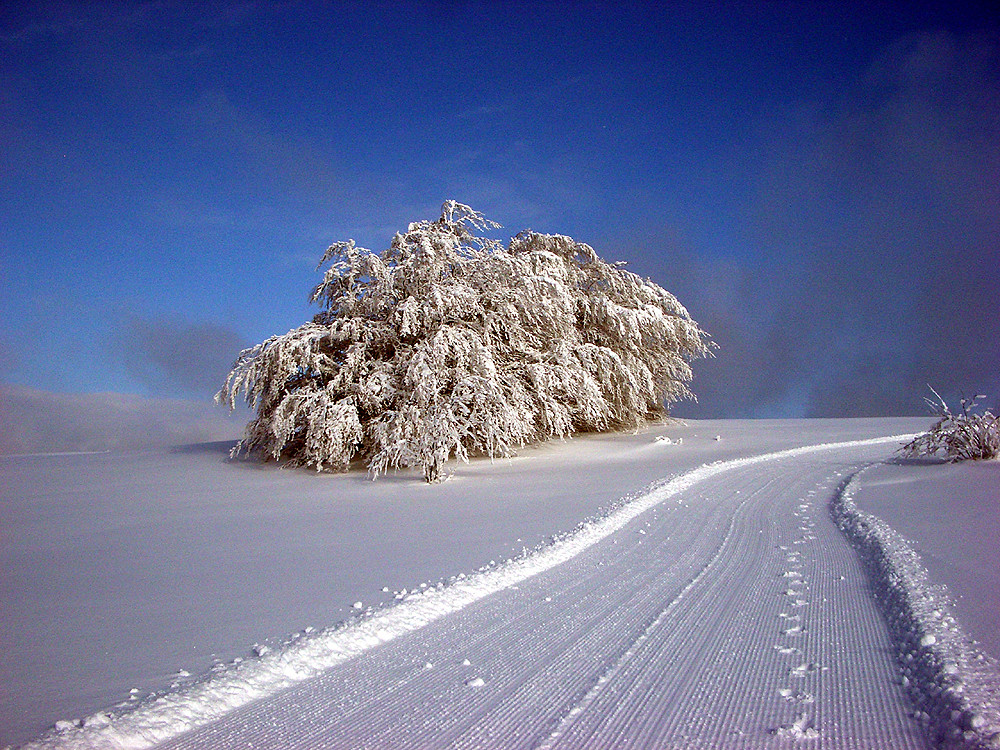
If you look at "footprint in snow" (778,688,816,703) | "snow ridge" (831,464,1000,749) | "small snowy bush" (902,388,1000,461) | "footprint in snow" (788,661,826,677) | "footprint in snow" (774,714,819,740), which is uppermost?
"small snowy bush" (902,388,1000,461)

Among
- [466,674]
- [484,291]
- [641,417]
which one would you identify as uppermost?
[484,291]

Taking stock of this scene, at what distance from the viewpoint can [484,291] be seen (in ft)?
47.1

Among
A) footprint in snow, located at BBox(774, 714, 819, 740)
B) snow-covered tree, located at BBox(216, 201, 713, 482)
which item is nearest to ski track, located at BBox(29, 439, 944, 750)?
footprint in snow, located at BBox(774, 714, 819, 740)

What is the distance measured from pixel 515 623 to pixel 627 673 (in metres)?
0.91

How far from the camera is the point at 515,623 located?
3723 millimetres

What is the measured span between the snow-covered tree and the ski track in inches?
270

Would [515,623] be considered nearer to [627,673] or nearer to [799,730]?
[627,673]

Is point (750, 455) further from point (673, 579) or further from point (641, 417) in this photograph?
point (673, 579)


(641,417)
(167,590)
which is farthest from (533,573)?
(641,417)

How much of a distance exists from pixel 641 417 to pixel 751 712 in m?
18.1

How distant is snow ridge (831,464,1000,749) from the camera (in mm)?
2377

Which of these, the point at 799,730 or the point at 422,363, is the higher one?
the point at 422,363

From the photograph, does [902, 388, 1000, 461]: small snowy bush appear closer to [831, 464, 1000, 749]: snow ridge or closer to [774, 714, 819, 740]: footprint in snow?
[831, 464, 1000, 749]: snow ridge

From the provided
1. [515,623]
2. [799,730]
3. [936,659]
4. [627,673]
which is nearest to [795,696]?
[799,730]
